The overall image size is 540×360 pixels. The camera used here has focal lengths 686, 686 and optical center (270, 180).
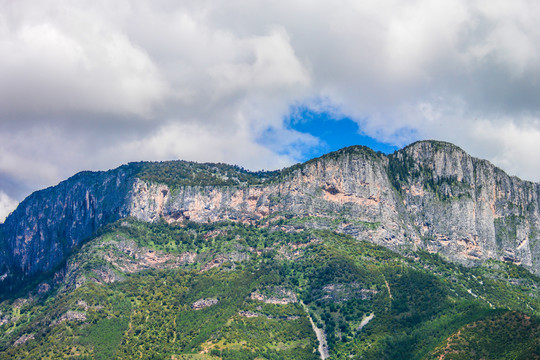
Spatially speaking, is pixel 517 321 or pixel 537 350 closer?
pixel 537 350

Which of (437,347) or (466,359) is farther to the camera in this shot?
(437,347)

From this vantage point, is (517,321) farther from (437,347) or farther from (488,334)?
(437,347)

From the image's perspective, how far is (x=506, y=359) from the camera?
600 ft

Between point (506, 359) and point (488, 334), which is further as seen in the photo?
point (488, 334)

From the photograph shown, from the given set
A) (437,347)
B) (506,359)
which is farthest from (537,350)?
(437,347)

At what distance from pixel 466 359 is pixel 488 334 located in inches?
560

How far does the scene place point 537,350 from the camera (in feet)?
591

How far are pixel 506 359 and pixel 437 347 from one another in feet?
71.9

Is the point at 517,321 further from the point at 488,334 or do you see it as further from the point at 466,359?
the point at 466,359

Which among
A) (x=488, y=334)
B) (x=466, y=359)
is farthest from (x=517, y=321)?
(x=466, y=359)

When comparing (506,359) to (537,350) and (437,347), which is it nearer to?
(537,350)

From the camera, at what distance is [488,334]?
19738 centimetres

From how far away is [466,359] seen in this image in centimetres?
18750

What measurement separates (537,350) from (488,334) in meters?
18.8
